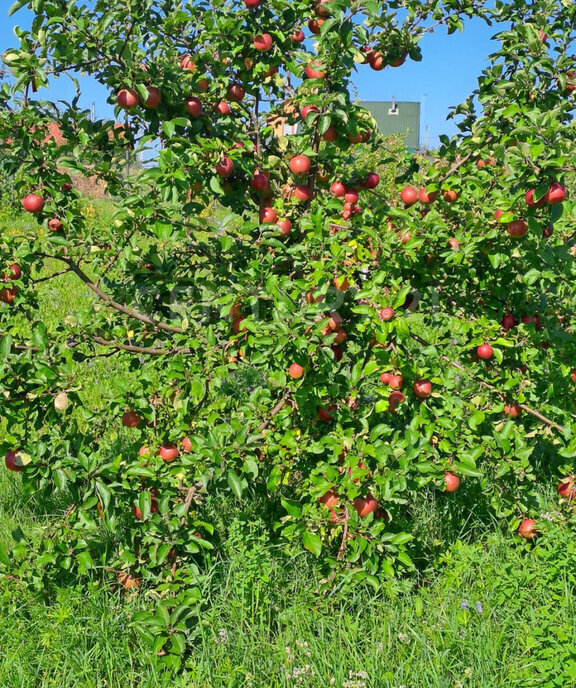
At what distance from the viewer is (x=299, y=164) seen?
225cm

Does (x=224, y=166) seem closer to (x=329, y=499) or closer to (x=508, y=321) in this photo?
(x=329, y=499)

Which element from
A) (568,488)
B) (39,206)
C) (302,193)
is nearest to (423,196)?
(302,193)

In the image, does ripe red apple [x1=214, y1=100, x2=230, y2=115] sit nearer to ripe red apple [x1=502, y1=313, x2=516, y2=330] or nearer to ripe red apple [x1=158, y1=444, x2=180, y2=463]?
ripe red apple [x1=158, y1=444, x2=180, y2=463]

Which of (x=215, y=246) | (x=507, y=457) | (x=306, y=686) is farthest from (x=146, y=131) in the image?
(x=306, y=686)

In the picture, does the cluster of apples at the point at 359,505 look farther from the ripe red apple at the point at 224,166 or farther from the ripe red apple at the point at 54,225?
the ripe red apple at the point at 54,225

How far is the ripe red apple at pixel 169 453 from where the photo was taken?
2361 millimetres

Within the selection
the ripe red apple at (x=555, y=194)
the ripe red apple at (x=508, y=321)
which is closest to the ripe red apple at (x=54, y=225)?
the ripe red apple at (x=555, y=194)

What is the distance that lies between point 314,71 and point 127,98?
604 millimetres

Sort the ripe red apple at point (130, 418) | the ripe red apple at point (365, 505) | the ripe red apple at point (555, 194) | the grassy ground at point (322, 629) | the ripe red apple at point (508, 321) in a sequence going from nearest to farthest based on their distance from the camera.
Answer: the grassy ground at point (322, 629), the ripe red apple at point (555, 194), the ripe red apple at point (365, 505), the ripe red apple at point (130, 418), the ripe red apple at point (508, 321)

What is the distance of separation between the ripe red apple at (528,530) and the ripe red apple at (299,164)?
1.49m

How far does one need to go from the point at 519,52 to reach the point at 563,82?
16.2 inches

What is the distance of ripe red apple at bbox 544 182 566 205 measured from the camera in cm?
204

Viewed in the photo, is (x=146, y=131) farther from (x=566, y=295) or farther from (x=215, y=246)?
(x=566, y=295)

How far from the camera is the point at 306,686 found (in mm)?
1863
